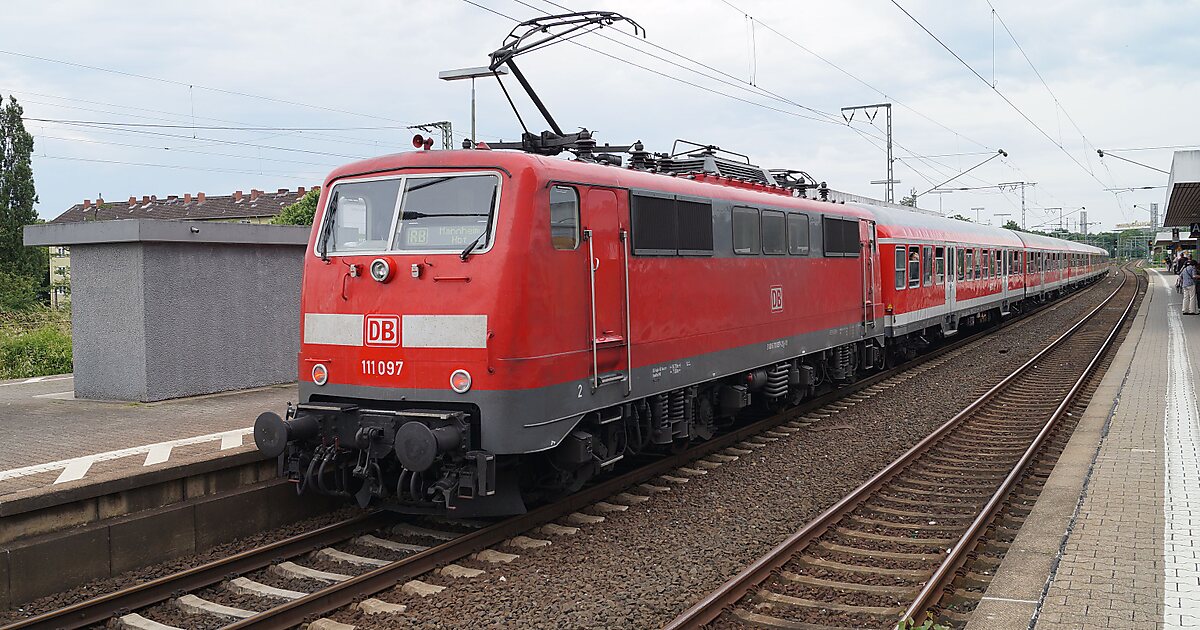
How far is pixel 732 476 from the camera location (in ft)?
34.1

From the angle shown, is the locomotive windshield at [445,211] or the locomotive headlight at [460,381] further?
the locomotive windshield at [445,211]

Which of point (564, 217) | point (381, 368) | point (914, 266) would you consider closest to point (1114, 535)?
point (564, 217)

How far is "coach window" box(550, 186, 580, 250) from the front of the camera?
314 inches

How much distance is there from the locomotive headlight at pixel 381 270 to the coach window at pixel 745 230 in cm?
477

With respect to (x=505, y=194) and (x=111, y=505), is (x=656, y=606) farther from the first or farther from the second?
(x=111, y=505)

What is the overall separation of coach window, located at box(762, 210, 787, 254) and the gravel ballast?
8.40ft

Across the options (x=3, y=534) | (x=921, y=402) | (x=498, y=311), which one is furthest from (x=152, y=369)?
(x=921, y=402)

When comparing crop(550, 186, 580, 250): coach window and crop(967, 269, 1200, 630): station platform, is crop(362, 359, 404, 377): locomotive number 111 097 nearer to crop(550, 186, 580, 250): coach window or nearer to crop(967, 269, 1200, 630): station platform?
crop(550, 186, 580, 250): coach window

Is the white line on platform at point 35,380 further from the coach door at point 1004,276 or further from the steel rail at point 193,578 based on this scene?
the coach door at point 1004,276

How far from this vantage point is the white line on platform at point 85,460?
316 inches

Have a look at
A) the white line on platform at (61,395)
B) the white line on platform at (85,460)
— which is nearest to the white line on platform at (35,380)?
the white line on platform at (61,395)

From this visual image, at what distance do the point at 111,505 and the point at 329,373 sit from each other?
201 cm

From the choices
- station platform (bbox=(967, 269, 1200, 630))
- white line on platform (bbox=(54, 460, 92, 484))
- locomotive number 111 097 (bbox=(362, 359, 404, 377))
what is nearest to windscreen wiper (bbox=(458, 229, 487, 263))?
locomotive number 111 097 (bbox=(362, 359, 404, 377))

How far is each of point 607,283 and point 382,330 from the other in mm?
2098
